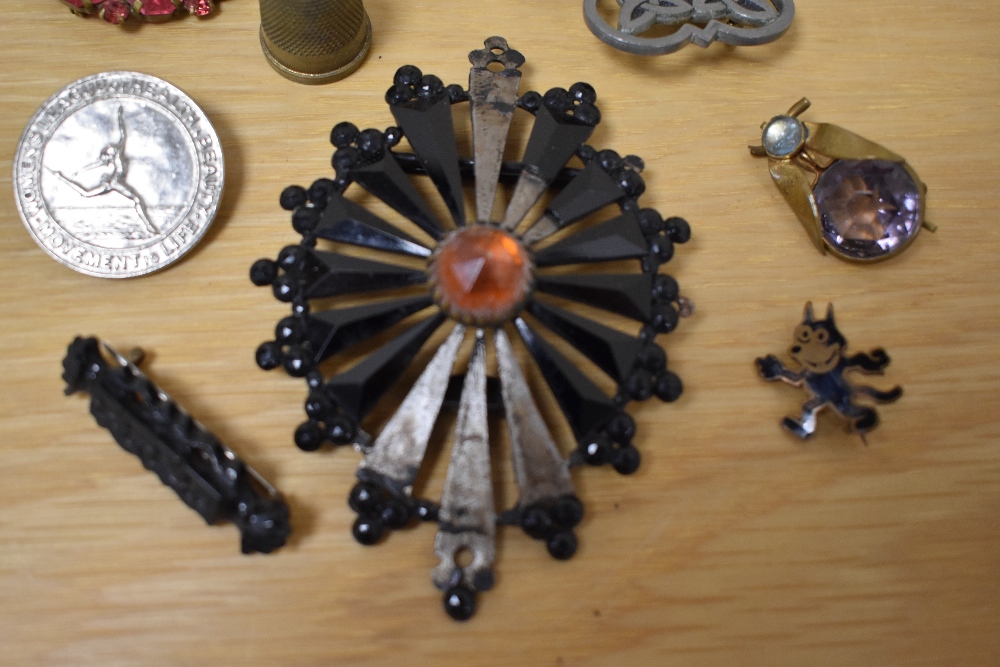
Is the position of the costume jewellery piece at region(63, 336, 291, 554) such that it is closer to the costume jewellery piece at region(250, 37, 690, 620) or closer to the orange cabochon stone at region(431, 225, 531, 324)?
the costume jewellery piece at region(250, 37, 690, 620)

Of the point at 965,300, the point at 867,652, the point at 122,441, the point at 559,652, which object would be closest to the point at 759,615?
the point at 867,652

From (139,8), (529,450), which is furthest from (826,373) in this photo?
(139,8)

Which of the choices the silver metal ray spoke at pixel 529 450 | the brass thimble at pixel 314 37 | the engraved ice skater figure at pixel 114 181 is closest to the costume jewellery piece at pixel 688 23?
the brass thimble at pixel 314 37

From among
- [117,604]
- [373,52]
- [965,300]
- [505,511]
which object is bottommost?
[117,604]

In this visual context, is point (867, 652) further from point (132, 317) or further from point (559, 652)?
point (132, 317)

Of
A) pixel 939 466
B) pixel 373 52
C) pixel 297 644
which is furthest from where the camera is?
pixel 373 52

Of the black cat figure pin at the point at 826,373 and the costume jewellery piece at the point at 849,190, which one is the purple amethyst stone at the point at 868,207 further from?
the black cat figure pin at the point at 826,373
